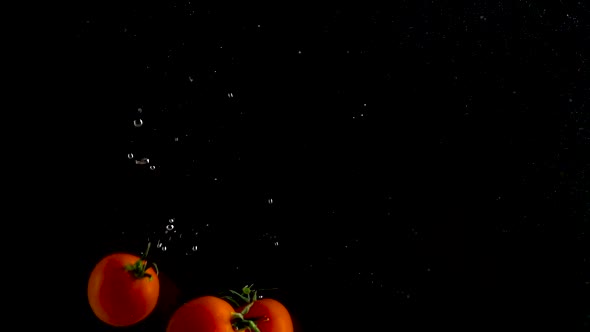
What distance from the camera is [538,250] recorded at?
856mm

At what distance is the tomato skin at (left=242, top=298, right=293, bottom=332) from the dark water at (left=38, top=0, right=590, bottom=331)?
0.06 metres

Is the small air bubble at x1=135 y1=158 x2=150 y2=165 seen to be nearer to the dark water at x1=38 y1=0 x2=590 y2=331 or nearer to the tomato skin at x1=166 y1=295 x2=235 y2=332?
the dark water at x1=38 y1=0 x2=590 y2=331

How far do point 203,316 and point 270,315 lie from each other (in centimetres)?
8

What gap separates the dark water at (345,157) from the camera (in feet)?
2.61

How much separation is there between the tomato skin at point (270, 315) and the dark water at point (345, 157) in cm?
6

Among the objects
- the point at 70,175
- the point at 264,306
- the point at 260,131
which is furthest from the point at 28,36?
the point at 264,306

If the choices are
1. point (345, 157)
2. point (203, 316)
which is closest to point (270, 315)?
point (203, 316)

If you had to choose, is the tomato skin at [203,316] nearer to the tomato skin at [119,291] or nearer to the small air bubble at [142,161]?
the tomato skin at [119,291]

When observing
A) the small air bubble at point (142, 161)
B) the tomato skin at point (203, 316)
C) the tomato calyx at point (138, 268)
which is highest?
the small air bubble at point (142, 161)

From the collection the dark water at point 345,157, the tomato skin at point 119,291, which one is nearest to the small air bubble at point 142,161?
the dark water at point 345,157

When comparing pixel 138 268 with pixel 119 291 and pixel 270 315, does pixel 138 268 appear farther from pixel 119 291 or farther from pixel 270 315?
pixel 270 315


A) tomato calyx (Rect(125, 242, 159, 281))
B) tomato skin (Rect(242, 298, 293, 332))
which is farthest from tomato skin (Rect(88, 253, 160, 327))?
tomato skin (Rect(242, 298, 293, 332))

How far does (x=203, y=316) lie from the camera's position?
713 millimetres

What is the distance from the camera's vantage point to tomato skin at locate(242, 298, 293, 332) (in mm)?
743
